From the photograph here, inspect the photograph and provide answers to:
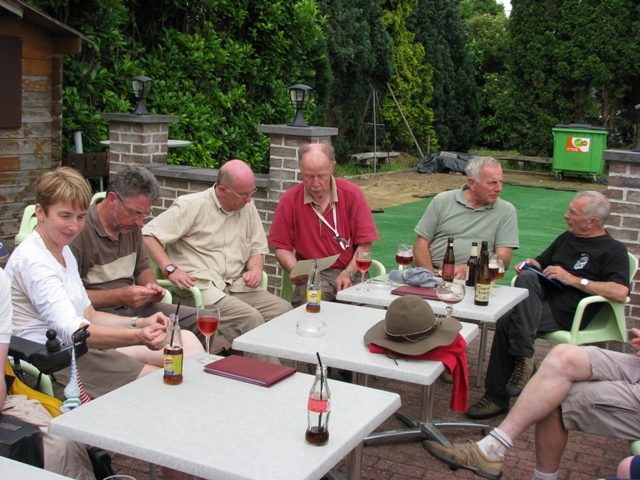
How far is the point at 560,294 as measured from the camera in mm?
4594

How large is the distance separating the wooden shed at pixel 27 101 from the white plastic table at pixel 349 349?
13.9 ft

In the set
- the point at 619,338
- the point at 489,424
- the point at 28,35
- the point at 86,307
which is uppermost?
the point at 28,35

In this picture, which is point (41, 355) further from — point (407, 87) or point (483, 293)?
point (407, 87)

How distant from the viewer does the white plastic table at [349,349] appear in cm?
302

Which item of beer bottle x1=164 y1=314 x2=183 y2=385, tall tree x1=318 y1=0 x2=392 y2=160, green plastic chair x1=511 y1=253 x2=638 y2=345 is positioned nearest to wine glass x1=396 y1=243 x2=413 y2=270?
green plastic chair x1=511 y1=253 x2=638 y2=345

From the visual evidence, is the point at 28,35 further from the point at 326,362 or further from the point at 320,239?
the point at 326,362

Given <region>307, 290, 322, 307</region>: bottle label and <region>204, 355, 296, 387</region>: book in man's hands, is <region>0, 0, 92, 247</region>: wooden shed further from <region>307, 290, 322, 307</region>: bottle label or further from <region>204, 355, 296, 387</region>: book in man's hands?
<region>204, 355, 296, 387</region>: book in man's hands

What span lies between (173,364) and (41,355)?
470 millimetres

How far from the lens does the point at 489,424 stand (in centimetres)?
430

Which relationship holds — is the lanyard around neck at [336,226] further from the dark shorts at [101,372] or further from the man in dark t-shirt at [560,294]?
the dark shorts at [101,372]

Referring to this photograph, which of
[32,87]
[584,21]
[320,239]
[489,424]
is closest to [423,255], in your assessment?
[320,239]

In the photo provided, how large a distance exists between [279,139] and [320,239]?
1.30 m

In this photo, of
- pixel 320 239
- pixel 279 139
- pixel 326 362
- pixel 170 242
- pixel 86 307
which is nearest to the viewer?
pixel 326 362

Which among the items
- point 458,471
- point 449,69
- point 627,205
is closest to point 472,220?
point 627,205
